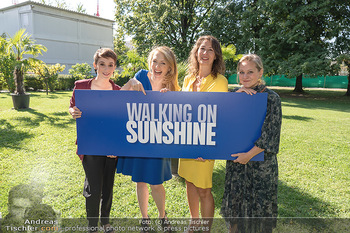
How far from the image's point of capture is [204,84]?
226cm

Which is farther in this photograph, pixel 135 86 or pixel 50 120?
pixel 50 120

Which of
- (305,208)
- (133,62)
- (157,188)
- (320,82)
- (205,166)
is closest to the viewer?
(205,166)

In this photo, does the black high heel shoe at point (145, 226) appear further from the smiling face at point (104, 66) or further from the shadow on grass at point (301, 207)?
the smiling face at point (104, 66)

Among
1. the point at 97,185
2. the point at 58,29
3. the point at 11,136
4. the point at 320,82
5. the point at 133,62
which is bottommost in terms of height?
the point at 11,136

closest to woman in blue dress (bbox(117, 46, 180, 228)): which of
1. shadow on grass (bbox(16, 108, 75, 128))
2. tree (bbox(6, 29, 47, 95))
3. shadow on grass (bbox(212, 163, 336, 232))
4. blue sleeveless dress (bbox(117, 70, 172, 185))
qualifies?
blue sleeveless dress (bbox(117, 70, 172, 185))

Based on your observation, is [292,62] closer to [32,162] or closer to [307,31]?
[307,31]

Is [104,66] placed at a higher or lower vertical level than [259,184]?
higher

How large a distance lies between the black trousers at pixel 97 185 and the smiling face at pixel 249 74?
1.52m

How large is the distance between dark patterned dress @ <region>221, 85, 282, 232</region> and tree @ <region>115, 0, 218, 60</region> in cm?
1665

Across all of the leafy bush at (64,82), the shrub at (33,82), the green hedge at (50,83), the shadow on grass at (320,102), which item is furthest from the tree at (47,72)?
the shadow on grass at (320,102)

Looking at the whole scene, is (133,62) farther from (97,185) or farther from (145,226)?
(145,226)

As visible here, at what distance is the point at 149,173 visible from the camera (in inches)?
92.0

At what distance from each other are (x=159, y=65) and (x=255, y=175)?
54.2 inches

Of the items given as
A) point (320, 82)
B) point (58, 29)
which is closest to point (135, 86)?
point (58, 29)
